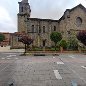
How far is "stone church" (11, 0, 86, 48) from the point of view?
5484 cm

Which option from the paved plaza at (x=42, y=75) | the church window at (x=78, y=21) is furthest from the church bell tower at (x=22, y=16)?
the paved plaza at (x=42, y=75)

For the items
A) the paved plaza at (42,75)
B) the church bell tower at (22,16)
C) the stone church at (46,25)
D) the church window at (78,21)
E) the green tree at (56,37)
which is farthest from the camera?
the church bell tower at (22,16)

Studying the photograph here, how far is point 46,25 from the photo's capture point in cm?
5931

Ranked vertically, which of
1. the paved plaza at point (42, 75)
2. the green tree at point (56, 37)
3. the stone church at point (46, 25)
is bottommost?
the paved plaza at point (42, 75)

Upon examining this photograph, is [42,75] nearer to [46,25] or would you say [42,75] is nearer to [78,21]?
[78,21]

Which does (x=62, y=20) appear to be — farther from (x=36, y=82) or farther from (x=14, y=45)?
(x=36, y=82)

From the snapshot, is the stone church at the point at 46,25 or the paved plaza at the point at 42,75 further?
the stone church at the point at 46,25

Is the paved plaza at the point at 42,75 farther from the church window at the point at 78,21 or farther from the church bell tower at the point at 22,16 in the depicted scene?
the church bell tower at the point at 22,16

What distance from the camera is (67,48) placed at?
47281 millimetres

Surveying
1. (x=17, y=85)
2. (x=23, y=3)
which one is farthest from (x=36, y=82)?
(x=23, y=3)

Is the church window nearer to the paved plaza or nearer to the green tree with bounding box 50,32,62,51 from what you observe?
the green tree with bounding box 50,32,62,51

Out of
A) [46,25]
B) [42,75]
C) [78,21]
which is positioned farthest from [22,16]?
[42,75]

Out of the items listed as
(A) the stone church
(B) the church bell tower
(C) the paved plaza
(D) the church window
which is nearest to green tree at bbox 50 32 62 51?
(A) the stone church

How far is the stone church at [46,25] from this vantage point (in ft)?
180
